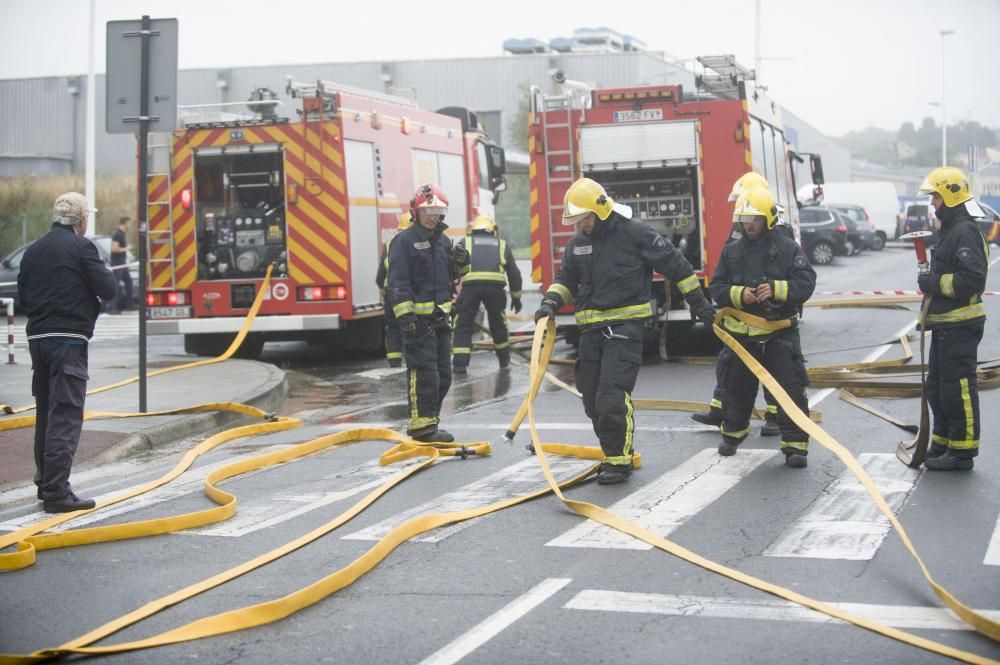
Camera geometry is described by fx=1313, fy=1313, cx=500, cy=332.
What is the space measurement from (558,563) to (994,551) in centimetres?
203

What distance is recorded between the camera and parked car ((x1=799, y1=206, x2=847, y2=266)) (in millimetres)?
37844

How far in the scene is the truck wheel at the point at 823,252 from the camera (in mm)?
37759

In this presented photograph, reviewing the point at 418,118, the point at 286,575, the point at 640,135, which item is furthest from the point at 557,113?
the point at 286,575

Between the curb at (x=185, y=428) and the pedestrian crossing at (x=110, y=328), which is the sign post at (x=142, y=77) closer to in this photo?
the curb at (x=185, y=428)

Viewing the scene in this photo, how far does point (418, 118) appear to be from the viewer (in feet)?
57.8

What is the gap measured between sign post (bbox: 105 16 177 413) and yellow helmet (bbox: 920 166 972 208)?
602 centimetres

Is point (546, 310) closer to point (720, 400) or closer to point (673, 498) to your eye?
point (673, 498)

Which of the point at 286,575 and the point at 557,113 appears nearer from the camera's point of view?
the point at 286,575

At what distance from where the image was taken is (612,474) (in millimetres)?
7898

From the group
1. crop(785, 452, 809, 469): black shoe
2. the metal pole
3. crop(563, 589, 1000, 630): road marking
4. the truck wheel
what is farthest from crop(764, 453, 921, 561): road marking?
the truck wheel

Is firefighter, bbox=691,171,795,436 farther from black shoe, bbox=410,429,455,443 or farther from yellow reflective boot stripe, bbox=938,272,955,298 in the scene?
black shoe, bbox=410,429,455,443

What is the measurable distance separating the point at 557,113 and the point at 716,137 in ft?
6.05

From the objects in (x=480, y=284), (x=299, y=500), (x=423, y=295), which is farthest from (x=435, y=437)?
(x=480, y=284)

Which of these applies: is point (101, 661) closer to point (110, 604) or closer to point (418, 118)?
point (110, 604)
